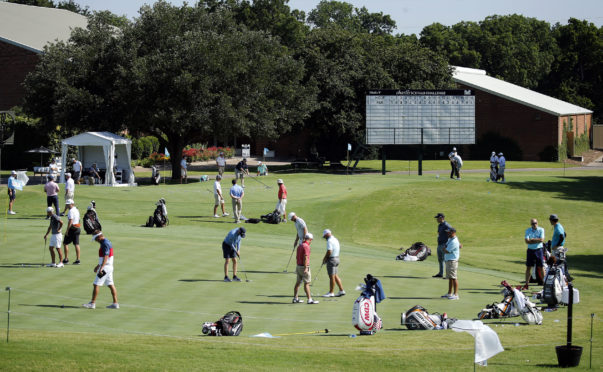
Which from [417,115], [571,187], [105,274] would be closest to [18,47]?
[417,115]

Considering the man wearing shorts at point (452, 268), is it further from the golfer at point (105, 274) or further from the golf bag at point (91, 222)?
the golf bag at point (91, 222)

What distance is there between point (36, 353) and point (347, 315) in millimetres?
7985

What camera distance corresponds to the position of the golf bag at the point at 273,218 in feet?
Result: 120

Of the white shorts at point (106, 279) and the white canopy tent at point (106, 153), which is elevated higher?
the white canopy tent at point (106, 153)

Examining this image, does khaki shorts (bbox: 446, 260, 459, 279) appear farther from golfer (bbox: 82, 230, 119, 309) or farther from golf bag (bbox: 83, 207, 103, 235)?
golf bag (bbox: 83, 207, 103, 235)

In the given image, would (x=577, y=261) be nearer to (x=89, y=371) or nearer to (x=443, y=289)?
(x=443, y=289)

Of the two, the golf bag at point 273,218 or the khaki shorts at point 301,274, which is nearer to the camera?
the khaki shorts at point 301,274

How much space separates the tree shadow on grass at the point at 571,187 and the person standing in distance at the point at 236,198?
22.2 meters

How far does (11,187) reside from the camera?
35906mm

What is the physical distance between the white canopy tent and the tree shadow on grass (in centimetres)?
2618

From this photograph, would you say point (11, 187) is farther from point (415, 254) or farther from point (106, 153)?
point (415, 254)

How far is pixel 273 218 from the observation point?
3650cm

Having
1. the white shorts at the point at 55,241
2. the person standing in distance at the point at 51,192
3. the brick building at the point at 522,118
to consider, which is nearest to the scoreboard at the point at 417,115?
the brick building at the point at 522,118

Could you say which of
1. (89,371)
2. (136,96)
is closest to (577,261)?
(89,371)
